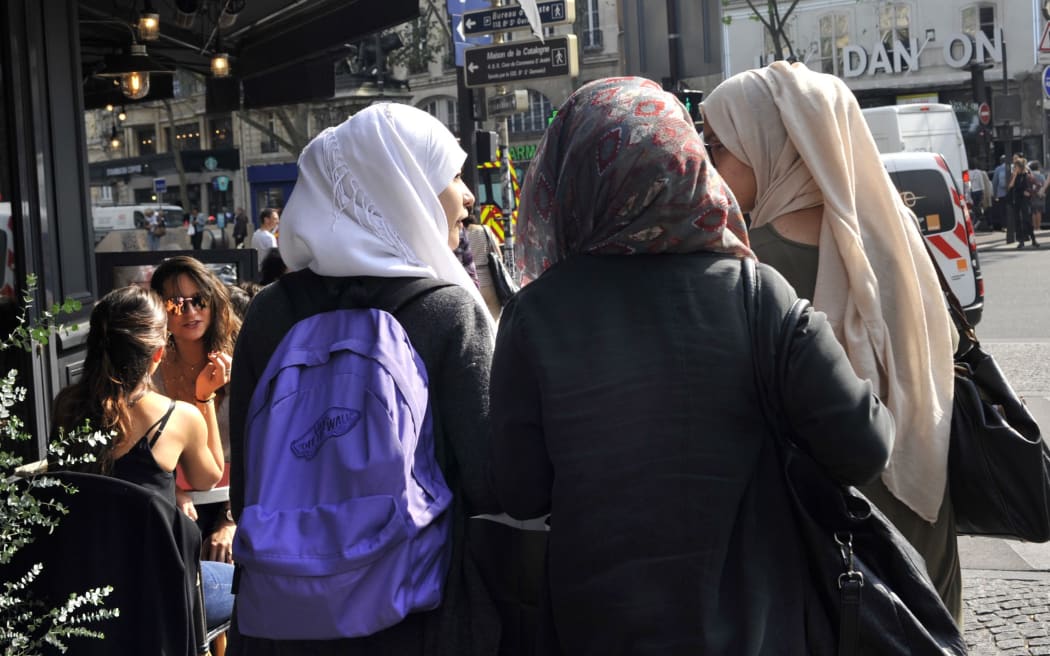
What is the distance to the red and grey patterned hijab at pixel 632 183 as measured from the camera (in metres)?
1.96

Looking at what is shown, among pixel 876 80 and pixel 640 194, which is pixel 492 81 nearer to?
pixel 640 194

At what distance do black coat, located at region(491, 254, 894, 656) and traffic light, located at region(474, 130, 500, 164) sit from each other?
15.6 meters

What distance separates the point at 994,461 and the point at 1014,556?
335 cm

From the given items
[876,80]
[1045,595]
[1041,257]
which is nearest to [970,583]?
[1045,595]

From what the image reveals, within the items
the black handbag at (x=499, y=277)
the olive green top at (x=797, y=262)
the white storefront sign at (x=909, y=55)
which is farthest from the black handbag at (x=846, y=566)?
the white storefront sign at (x=909, y=55)

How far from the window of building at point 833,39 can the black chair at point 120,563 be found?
43.9 m

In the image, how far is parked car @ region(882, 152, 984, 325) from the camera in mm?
11836

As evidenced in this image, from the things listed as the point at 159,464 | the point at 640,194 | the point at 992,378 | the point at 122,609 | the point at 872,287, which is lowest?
the point at 122,609

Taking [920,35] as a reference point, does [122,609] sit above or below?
below

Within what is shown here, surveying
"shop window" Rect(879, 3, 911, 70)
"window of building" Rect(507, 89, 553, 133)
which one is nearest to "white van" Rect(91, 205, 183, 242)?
"window of building" Rect(507, 89, 553, 133)

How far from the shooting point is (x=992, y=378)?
109 inches

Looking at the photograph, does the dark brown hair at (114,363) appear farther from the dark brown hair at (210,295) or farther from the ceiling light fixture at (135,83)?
the ceiling light fixture at (135,83)

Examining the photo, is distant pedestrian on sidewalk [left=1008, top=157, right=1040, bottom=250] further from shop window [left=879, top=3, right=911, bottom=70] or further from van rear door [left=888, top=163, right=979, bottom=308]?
shop window [left=879, top=3, right=911, bottom=70]

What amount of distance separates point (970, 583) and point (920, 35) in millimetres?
40842
